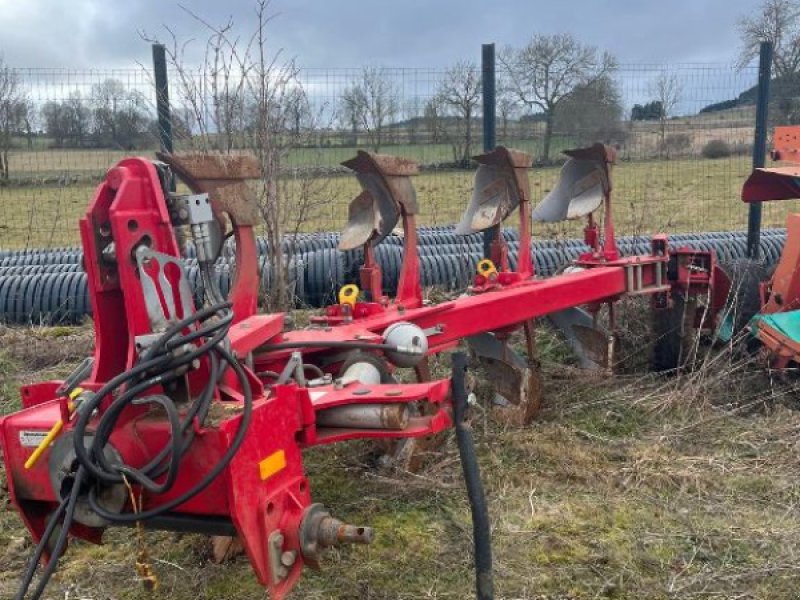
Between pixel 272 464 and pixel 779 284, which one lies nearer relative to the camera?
A: pixel 272 464

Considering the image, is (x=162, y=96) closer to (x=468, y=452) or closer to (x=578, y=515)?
(x=578, y=515)

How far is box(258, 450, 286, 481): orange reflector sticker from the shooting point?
2.41 metres

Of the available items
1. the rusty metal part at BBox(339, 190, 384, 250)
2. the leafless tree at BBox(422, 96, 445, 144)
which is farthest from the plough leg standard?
the leafless tree at BBox(422, 96, 445, 144)

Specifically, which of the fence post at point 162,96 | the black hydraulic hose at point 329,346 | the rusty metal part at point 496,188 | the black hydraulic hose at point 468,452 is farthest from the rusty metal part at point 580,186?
the black hydraulic hose at point 468,452

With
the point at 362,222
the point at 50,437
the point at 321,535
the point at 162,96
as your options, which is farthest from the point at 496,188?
the point at 50,437

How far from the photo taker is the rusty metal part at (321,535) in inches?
95.0

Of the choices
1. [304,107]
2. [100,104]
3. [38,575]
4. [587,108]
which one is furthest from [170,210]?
[587,108]

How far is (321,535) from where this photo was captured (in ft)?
8.05

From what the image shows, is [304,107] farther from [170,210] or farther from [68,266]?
[170,210]

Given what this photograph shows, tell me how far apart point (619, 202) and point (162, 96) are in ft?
31.9

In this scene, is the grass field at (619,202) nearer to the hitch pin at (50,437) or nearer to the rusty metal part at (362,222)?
the rusty metal part at (362,222)

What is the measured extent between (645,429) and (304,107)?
11.4 ft

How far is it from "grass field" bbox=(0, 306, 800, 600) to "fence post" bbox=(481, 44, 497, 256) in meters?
2.86

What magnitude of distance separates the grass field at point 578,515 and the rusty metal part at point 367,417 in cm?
66
